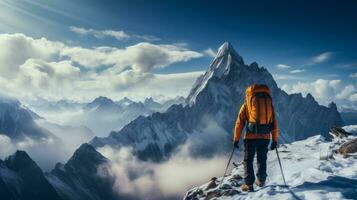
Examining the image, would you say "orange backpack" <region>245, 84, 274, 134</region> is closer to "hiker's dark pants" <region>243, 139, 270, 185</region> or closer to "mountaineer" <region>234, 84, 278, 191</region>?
"mountaineer" <region>234, 84, 278, 191</region>

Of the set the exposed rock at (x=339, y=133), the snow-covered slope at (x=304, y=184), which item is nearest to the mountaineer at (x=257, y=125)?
the snow-covered slope at (x=304, y=184)

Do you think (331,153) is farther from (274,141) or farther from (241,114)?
(241,114)

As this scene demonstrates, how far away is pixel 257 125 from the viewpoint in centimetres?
1845

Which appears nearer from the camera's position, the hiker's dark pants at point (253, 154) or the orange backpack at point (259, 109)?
the orange backpack at point (259, 109)

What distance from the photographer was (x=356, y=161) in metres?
23.5

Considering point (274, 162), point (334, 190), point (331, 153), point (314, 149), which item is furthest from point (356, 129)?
point (334, 190)

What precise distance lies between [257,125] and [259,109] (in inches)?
32.5

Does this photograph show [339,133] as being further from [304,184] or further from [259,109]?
[259,109]

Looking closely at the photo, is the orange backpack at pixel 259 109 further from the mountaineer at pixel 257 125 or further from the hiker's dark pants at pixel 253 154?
the hiker's dark pants at pixel 253 154

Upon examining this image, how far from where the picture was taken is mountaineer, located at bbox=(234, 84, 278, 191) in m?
18.3

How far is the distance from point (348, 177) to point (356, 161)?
14.5 feet

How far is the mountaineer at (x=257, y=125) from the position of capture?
60.1ft

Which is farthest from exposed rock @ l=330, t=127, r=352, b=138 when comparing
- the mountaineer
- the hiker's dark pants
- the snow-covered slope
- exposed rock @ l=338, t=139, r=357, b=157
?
the hiker's dark pants


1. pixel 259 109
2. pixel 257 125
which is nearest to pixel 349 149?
pixel 257 125
